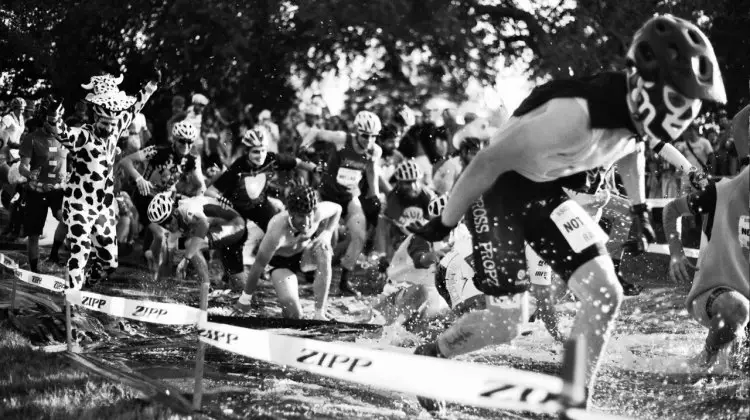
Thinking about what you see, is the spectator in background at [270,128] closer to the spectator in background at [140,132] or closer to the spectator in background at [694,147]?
the spectator in background at [140,132]

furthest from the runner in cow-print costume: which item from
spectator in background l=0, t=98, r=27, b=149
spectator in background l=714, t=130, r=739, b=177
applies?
spectator in background l=714, t=130, r=739, b=177

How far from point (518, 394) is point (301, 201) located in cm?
547

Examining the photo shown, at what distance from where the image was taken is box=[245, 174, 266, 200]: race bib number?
11.0 metres

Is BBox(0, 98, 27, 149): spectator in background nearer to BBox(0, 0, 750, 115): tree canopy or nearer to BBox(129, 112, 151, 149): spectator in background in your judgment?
BBox(0, 0, 750, 115): tree canopy

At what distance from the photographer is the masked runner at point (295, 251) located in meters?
8.87

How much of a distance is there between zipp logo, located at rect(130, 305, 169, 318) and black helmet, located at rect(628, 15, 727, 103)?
2.99 meters

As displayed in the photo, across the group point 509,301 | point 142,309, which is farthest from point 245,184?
point 509,301

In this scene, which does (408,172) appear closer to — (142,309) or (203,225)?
(203,225)

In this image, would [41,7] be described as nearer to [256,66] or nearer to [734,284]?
[256,66]

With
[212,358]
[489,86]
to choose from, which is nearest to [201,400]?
[212,358]

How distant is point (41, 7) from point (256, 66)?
3306mm

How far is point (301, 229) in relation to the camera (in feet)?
29.3

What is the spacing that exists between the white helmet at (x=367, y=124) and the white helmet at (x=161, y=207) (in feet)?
8.17

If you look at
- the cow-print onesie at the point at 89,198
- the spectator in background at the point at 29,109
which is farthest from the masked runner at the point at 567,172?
the spectator in background at the point at 29,109
